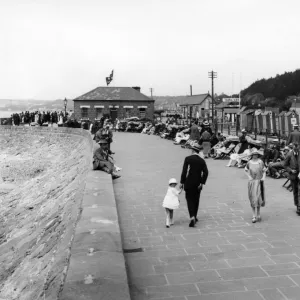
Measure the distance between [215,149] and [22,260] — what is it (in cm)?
1115

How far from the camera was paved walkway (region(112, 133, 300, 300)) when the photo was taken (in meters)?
4.67

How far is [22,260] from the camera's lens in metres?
7.79

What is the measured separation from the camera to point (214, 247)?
20.1 feet

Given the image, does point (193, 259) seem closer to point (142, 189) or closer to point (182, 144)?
point (142, 189)

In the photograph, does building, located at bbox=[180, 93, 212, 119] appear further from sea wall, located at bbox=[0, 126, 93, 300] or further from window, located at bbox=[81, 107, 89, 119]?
sea wall, located at bbox=[0, 126, 93, 300]

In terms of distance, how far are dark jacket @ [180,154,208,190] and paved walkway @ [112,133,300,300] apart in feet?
2.50

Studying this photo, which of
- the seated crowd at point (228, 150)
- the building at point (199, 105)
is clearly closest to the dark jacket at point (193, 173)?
the seated crowd at point (228, 150)

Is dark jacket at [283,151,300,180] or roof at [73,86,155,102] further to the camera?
roof at [73,86,155,102]

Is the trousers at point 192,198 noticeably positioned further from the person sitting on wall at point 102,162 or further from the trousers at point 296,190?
the person sitting on wall at point 102,162

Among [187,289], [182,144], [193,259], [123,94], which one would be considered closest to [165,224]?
[193,259]

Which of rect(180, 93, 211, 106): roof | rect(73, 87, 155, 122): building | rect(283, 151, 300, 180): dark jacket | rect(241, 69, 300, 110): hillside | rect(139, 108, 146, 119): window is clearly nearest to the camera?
rect(283, 151, 300, 180): dark jacket

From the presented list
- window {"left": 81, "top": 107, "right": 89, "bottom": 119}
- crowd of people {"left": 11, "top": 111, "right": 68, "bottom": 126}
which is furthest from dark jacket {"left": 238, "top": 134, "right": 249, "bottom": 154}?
window {"left": 81, "top": 107, "right": 89, "bottom": 119}

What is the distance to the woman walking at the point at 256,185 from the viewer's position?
7520mm

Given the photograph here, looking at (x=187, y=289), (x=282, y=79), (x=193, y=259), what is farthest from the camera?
(x=282, y=79)
